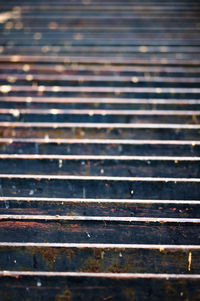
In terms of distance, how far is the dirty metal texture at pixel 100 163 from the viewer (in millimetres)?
985

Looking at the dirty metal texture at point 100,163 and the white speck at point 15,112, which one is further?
the white speck at point 15,112

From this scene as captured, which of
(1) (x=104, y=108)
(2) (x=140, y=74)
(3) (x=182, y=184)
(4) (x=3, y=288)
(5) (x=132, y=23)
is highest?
(5) (x=132, y=23)

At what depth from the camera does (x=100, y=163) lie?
122 centimetres

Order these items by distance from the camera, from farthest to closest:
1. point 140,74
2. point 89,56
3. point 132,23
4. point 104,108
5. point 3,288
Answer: point 132,23 < point 89,56 < point 140,74 < point 104,108 < point 3,288

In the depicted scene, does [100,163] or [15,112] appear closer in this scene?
[100,163]

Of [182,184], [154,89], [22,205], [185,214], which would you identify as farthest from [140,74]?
[22,205]

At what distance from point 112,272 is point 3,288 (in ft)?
1.48

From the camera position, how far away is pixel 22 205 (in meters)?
1.12

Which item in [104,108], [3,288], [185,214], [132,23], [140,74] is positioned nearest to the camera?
[3,288]

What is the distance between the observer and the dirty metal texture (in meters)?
0.98

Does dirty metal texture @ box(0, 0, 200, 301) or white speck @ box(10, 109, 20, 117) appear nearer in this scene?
dirty metal texture @ box(0, 0, 200, 301)

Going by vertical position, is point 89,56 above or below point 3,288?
above

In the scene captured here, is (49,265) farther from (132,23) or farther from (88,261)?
(132,23)

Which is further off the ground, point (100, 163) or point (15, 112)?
point (15, 112)
